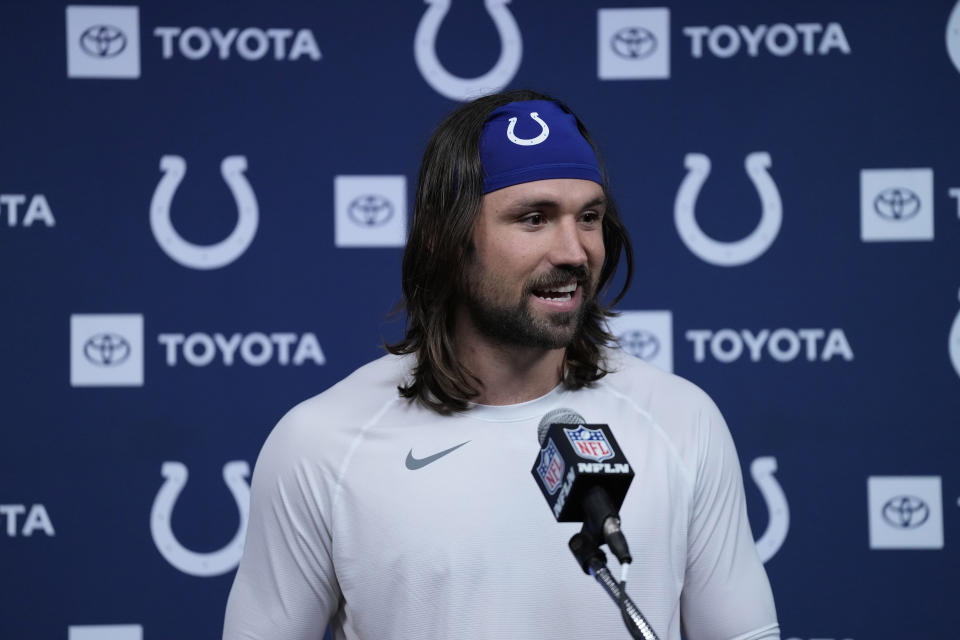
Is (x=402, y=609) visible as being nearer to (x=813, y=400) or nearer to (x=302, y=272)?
(x=302, y=272)

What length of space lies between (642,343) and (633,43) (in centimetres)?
67

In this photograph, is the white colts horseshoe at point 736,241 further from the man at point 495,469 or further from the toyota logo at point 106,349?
the toyota logo at point 106,349

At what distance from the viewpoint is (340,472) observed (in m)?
1.27

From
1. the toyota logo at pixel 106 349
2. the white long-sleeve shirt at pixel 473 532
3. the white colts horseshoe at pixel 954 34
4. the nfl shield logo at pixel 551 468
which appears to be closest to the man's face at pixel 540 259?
the white long-sleeve shirt at pixel 473 532

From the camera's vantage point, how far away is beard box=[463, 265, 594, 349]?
4.13 feet

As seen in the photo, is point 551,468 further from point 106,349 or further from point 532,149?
point 106,349

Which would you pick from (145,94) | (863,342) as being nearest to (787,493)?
(863,342)

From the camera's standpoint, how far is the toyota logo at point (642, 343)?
2215mm

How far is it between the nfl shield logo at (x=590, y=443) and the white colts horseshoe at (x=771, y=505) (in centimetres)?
148

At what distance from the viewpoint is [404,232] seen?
2.22 m

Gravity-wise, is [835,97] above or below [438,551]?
above

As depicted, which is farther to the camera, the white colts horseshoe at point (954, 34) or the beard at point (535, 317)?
the white colts horseshoe at point (954, 34)

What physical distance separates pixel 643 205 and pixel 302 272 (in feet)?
2.53

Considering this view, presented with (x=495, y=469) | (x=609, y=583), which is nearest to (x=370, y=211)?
(x=495, y=469)
